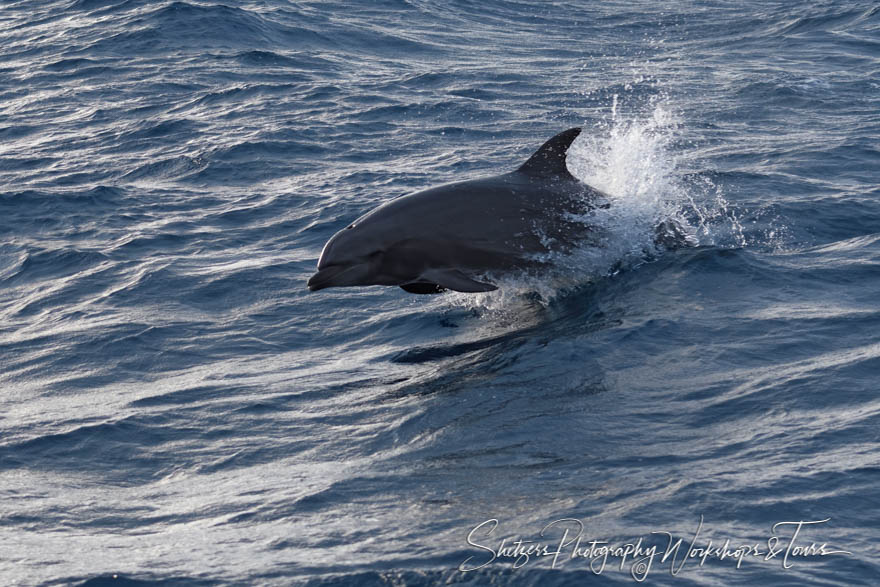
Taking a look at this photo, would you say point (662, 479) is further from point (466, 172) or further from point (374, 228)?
point (466, 172)

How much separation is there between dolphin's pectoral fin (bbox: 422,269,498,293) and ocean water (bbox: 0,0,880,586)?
0.52 metres

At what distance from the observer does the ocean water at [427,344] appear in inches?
247

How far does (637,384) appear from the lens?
8.48 metres

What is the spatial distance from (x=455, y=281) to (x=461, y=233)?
63 centimetres

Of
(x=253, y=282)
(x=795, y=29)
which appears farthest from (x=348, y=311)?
(x=795, y=29)

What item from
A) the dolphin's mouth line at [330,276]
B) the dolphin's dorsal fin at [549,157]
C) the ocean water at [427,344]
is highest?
the dolphin's dorsal fin at [549,157]

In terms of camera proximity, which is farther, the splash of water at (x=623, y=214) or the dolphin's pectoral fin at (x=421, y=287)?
the splash of water at (x=623, y=214)

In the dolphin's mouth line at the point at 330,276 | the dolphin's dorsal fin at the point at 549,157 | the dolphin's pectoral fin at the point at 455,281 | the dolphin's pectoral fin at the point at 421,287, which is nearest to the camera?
the dolphin's pectoral fin at the point at 455,281

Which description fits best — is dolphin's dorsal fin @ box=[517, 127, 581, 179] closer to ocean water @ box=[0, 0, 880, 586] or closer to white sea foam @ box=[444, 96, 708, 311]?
white sea foam @ box=[444, 96, 708, 311]

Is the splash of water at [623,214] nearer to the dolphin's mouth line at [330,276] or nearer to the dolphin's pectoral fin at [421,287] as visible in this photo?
the dolphin's pectoral fin at [421,287]

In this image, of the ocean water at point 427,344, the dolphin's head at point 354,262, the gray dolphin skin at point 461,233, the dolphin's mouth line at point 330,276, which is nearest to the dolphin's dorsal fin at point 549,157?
the gray dolphin skin at point 461,233

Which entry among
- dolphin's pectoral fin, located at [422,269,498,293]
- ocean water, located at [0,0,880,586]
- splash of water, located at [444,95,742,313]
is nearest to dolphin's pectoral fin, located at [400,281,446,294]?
dolphin's pectoral fin, located at [422,269,498,293]

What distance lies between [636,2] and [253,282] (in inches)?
886

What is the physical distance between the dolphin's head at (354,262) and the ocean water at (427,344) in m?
0.72
